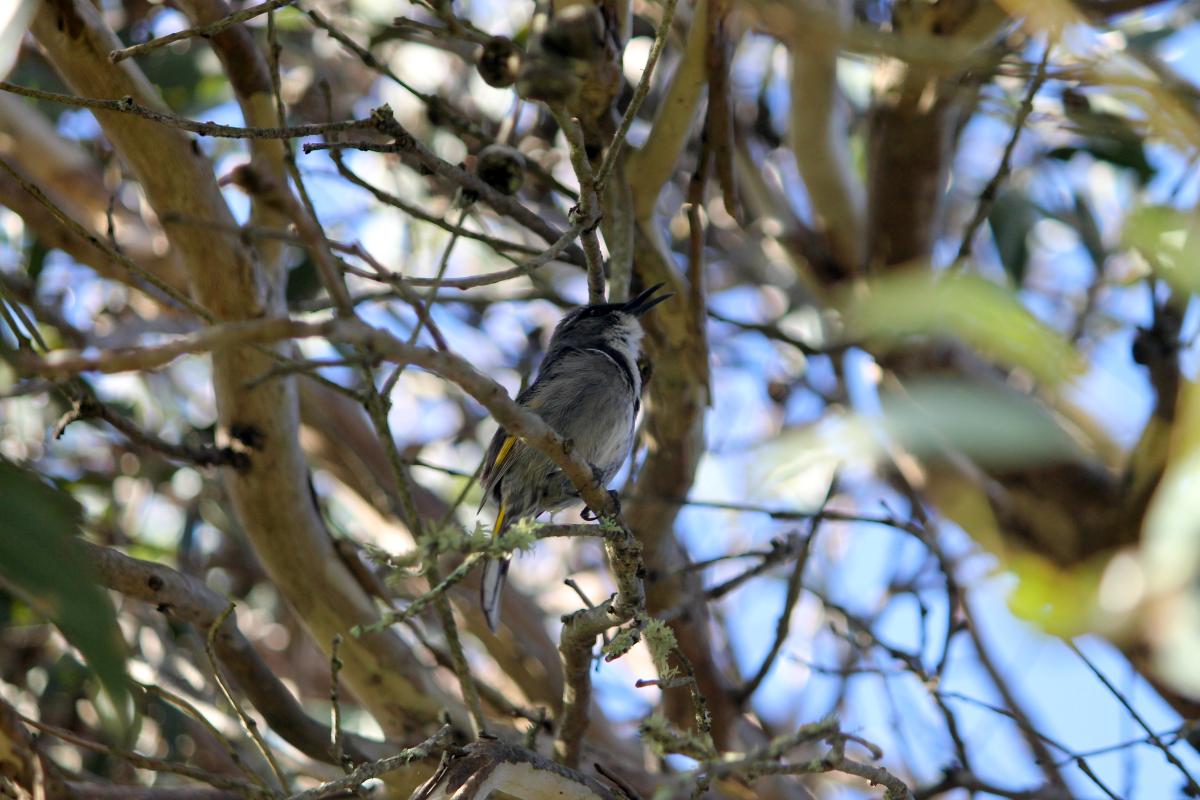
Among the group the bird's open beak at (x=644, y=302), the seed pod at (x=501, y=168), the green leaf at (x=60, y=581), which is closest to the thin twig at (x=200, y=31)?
the seed pod at (x=501, y=168)

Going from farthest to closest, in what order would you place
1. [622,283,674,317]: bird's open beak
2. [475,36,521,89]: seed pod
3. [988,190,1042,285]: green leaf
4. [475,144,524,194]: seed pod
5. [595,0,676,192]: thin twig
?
[988,190,1042,285]: green leaf < [622,283,674,317]: bird's open beak < [475,144,524,194]: seed pod < [475,36,521,89]: seed pod < [595,0,676,192]: thin twig

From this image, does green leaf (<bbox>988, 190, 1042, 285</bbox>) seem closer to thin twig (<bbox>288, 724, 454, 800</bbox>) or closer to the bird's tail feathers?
the bird's tail feathers

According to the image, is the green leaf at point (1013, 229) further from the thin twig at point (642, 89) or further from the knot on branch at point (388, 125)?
the knot on branch at point (388, 125)

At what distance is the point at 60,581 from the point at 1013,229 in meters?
4.01

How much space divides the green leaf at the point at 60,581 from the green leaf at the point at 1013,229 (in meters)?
3.78

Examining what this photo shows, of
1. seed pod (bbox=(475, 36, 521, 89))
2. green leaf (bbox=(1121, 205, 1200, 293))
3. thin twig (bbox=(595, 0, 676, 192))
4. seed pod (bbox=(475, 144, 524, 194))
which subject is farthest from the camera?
seed pod (bbox=(475, 144, 524, 194))

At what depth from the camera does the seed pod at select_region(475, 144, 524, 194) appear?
291 centimetres

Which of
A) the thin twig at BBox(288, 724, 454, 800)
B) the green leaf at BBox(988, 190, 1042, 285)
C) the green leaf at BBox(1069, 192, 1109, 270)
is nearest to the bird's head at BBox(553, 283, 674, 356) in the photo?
the thin twig at BBox(288, 724, 454, 800)

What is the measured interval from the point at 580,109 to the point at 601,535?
4.25ft

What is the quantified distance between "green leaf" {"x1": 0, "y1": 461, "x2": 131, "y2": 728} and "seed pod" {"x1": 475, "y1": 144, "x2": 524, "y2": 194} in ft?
5.08

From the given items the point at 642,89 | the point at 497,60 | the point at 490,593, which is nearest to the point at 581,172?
the point at 642,89

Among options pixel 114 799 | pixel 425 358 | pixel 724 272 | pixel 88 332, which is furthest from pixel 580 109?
pixel 724 272

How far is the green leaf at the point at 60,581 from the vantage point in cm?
156

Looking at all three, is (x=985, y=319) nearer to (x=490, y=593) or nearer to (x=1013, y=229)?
(x=490, y=593)
